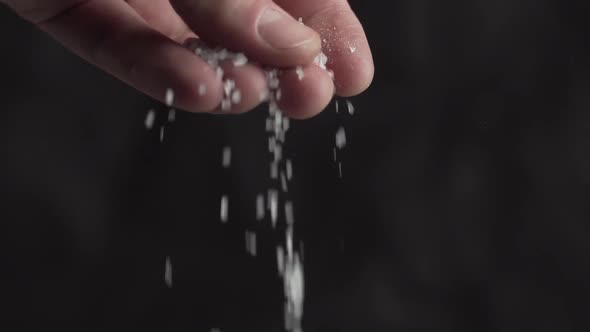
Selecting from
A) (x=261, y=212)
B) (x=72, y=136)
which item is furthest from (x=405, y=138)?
(x=72, y=136)

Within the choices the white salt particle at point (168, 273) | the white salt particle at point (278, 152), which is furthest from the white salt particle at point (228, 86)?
the white salt particle at point (168, 273)

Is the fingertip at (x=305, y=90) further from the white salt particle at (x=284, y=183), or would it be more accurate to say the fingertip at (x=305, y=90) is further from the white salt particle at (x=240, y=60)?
the white salt particle at (x=284, y=183)

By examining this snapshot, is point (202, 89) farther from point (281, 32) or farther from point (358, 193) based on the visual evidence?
point (358, 193)

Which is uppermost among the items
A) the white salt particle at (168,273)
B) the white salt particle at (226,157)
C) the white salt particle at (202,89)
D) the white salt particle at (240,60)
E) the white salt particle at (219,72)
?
the white salt particle at (226,157)

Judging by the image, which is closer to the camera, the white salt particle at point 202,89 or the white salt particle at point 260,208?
the white salt particle at point 202,89

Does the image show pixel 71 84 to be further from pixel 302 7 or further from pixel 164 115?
pixel 302 7

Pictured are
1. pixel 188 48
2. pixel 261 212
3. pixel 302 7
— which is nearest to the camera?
pixel 188 48

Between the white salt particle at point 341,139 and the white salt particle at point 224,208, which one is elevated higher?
the white salt particle at point 341,139

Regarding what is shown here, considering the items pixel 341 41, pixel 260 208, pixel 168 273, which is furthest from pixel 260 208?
pixel 341 41
